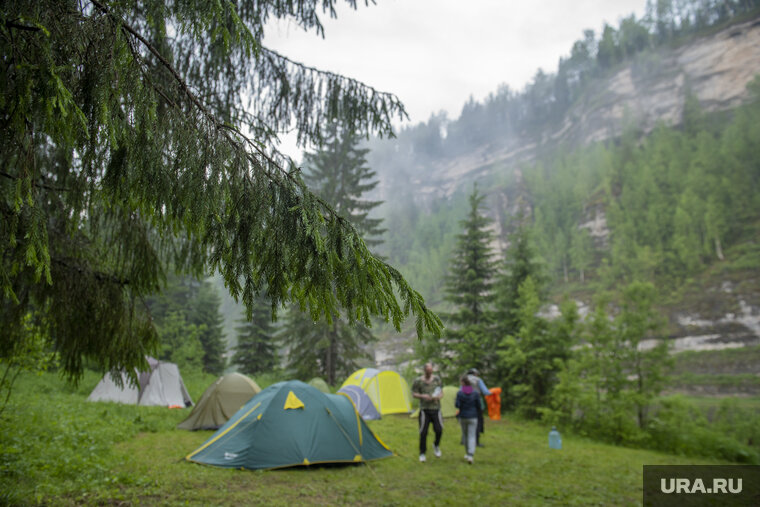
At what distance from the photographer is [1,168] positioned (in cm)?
274

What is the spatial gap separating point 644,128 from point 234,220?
7532 centimetres

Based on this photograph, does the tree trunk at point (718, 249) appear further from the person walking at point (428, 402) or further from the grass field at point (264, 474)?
the person walking at point (428, 402)

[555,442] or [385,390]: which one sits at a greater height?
[385,390]

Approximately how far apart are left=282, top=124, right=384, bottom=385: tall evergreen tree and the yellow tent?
2.83m

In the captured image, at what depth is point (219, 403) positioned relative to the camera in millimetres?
9094

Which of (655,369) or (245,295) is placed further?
(655,369)

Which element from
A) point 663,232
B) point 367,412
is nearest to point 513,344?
point 367,412

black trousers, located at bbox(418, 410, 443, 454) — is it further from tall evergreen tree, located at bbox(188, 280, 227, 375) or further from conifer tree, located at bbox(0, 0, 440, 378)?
tall evergreen tree, located at bbox(188, 280, 227, 375)

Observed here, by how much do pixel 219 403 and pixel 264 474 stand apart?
4.16m

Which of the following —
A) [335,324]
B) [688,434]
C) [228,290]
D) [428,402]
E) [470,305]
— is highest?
[470,305]

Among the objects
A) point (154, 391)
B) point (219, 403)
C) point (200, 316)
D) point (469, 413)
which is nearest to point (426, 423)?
point (469, 413)

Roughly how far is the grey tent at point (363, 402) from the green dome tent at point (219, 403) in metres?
2.71

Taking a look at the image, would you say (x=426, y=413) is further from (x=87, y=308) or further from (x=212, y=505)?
(x=87, y=308)

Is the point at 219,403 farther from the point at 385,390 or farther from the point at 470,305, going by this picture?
the point at 470,305
